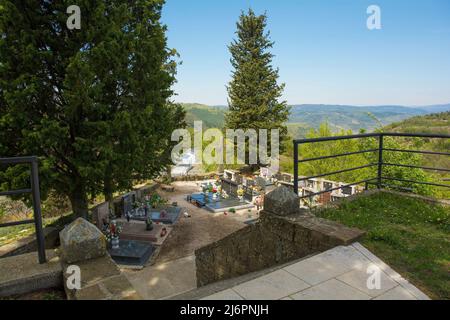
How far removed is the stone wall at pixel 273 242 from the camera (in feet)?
11.7

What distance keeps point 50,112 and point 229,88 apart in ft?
77.9

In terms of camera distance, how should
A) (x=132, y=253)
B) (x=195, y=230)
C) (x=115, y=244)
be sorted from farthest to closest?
1. (x=195, y=230)
2. (x=115, y=244)
3. (x=132, y=253)

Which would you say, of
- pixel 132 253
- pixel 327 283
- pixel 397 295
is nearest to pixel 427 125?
pixel 132 253

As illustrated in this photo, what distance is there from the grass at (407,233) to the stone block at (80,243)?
3.10 metres

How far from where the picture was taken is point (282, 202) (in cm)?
412

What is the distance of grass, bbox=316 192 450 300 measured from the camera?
2.92m

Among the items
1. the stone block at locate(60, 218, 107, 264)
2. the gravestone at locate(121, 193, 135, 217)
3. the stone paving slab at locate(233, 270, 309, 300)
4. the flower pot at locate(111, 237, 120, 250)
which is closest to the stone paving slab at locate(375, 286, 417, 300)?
the stone paving slab at locate(233, 270, 309, 300)

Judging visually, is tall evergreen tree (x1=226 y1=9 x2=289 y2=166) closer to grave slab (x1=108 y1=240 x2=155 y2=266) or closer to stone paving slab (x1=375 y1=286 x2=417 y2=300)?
grave slab (x1=108 y1=240 x2=155 y2=266)

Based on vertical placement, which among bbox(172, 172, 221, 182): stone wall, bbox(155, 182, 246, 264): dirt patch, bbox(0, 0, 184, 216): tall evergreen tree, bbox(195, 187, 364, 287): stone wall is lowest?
bbox(155, 182, 246, 264): dirt patch

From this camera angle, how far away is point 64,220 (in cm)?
1184

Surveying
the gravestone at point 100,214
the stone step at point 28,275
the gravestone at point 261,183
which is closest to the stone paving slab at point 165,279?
the gravestone at point 100,214

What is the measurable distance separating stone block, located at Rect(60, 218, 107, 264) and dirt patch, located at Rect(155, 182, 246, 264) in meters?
8.78

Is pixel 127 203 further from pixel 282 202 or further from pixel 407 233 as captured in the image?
pixel 407 233

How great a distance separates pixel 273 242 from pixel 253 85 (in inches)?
1122
